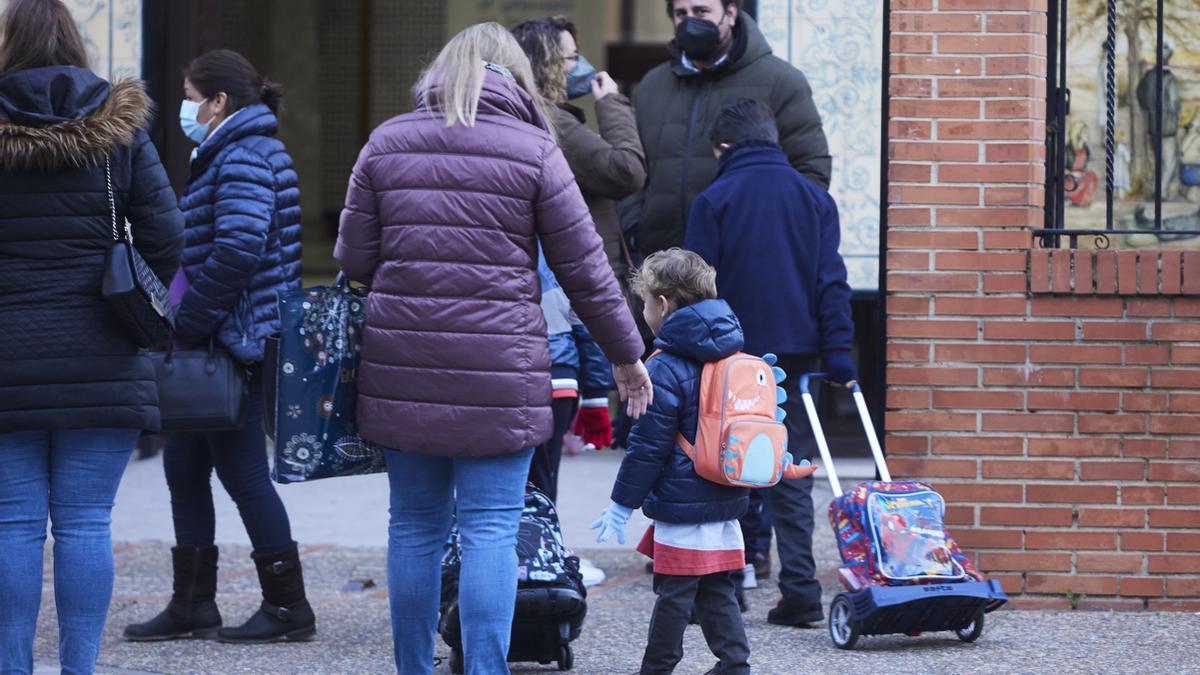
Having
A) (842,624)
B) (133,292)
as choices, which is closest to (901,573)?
(842,624)

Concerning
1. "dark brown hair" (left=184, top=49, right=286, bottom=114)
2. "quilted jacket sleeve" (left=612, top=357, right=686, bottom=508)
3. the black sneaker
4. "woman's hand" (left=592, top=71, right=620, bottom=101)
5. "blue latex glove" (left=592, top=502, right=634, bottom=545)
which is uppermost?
"woman's hand" (left=592, top=71, right=620, bottom=101)


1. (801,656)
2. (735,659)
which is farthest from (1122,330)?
(735,659)

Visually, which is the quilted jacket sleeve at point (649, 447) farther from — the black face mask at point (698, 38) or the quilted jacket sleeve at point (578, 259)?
the black face mask at point (698, 38)

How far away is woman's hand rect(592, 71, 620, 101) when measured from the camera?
5.82m

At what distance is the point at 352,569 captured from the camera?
253 inches

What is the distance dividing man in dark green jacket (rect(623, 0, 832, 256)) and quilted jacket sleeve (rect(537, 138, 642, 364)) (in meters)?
2.01

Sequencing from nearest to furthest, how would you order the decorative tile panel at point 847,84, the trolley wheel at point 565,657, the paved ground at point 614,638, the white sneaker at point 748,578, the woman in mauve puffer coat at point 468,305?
the woman in mauve puffer coat at point 468,305, the trolley wheel at point 565,657, the paved ground at point 614,638, the white sneaker at point 748,578, the decorative tile panel at point 847,84

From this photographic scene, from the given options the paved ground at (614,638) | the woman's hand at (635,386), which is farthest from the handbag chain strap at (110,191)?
the paved ground at (614,638)

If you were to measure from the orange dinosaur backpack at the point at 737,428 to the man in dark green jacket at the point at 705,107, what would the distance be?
1774 millimetres

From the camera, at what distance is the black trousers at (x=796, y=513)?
5.37 metres

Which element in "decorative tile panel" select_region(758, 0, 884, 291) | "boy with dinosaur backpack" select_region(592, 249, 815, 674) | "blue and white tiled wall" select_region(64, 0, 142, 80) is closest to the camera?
"boy with dinosaur backpack" select_region(592, 249, 815, 674)

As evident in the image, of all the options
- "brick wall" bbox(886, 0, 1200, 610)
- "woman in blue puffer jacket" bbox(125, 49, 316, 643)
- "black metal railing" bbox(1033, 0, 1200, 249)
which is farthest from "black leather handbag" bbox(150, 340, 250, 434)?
"black metal railing" bbox(1033, 0, 1200, 249)

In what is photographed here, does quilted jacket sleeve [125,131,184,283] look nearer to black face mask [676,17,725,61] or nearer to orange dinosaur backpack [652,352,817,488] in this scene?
orange dinosaur backpack [652,352,817,488]

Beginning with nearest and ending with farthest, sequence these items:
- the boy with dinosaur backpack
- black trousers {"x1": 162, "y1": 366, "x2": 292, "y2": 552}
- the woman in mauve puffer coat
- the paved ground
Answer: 1. the woman in mauve puffer coat
2. the boy with dinosaur backpack
3. the paved ground
4. black trousers {"x1": 162, "y1": 366, "x2": 292, "y2": 552}
